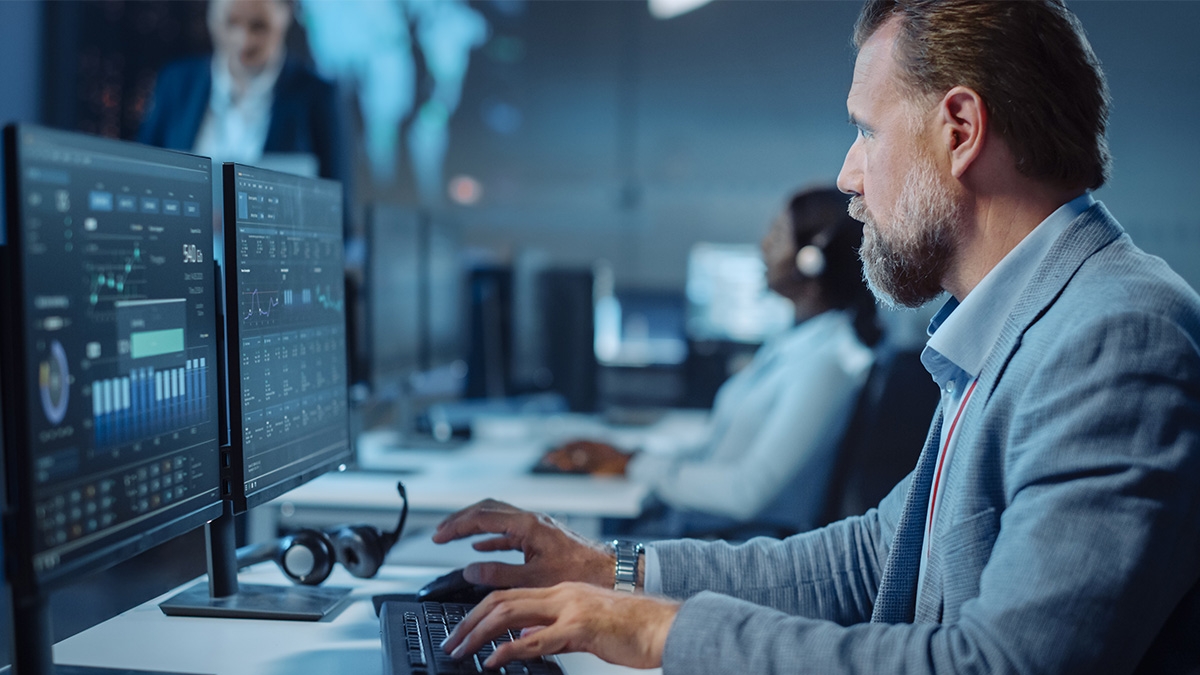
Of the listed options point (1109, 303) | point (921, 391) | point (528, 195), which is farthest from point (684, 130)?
point (1109, 303)

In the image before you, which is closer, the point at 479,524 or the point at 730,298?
the point at 479,524

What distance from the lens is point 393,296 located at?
246cm

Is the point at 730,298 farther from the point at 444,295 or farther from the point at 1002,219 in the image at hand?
the point at 1002,219

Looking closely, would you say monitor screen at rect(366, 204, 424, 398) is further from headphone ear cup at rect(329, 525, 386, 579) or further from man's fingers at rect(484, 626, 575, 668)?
man's fingers at rect(484, 626, 575, 668)

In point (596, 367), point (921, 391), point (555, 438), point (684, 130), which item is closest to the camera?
point (921, 391)

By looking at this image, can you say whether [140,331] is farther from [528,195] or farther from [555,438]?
[528,195]

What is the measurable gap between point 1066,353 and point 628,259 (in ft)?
14.9

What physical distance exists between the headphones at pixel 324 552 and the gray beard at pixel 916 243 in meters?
0.75

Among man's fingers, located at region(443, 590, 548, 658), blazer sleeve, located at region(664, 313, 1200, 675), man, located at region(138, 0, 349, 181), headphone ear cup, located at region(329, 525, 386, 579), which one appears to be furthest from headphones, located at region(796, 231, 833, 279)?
man, located at region(138, 0, 349, 181)

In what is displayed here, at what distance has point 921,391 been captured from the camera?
6.50ft

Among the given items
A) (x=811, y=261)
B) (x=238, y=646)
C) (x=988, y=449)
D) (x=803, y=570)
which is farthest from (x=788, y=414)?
(x=238, y=646)

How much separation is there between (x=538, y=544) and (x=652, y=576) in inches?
6.1

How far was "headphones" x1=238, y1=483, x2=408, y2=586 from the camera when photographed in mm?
1317

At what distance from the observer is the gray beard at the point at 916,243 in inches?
41.6
